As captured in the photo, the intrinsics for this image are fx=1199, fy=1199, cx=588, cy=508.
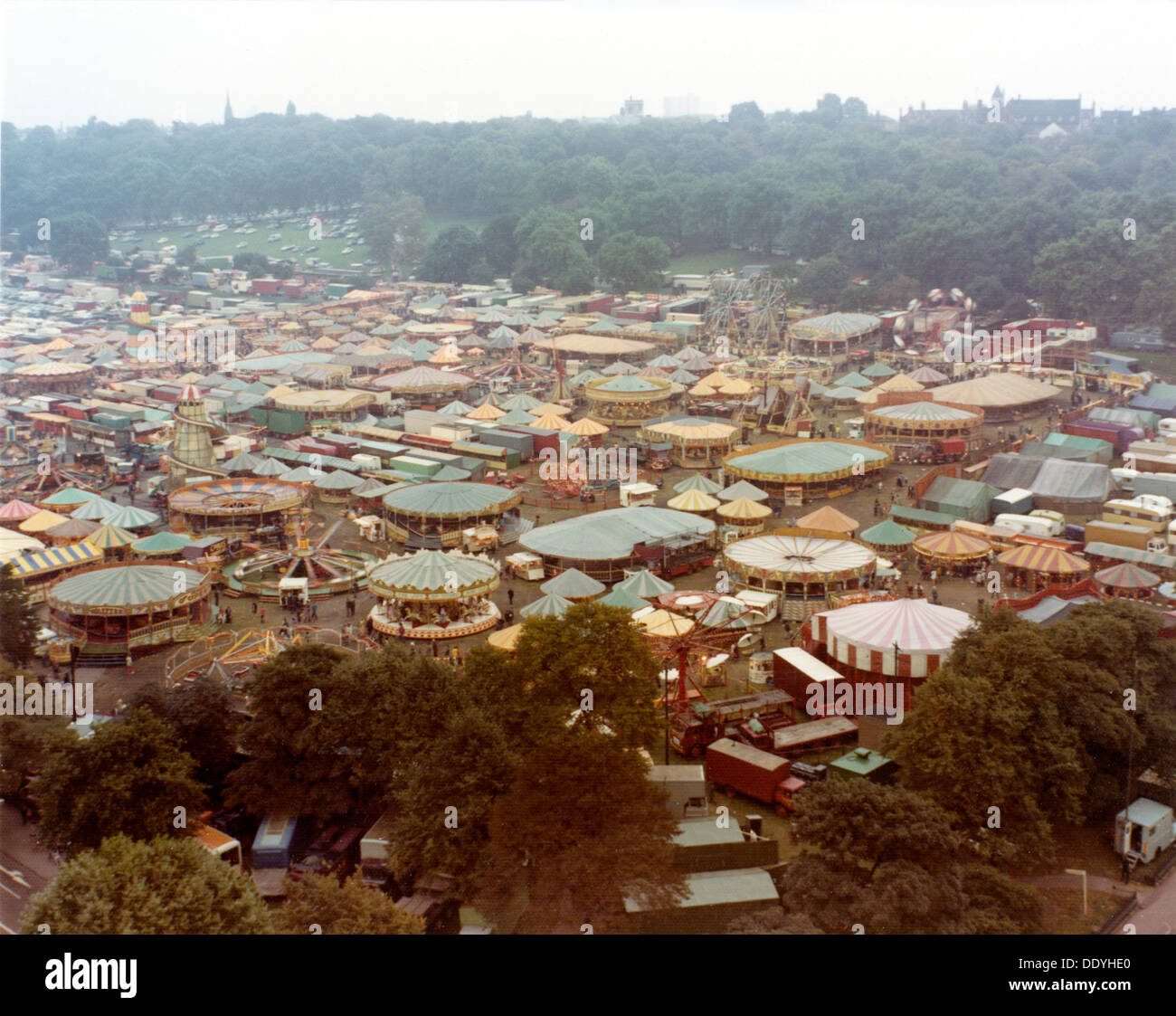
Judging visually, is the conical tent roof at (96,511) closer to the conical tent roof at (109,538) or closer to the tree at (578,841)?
the conical tent roof at (109,538)

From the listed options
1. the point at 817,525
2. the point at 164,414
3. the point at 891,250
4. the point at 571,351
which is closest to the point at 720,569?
the point at 817,525

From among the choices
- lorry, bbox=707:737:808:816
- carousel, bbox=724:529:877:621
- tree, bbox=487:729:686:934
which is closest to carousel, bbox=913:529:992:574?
carousel, bbox=724:529:877:621

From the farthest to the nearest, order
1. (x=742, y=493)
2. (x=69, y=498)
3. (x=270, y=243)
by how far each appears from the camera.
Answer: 1. (x=270, y=243)
2. (x=69, y=498)
3. (x=742, y=493)

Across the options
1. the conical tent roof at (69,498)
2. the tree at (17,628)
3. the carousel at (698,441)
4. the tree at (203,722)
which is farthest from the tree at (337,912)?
the carousel at (698,441)

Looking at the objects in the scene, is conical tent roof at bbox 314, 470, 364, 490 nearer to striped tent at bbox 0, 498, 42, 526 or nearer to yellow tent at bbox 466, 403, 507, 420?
striped tent at bbox 0, 498, 42, 526

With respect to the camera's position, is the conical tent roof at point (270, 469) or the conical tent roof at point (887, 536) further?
the conical tent roof at point (270, 469)

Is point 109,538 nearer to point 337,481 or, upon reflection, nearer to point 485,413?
point 337,481

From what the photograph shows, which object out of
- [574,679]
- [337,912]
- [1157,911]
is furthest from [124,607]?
[1157,911]
